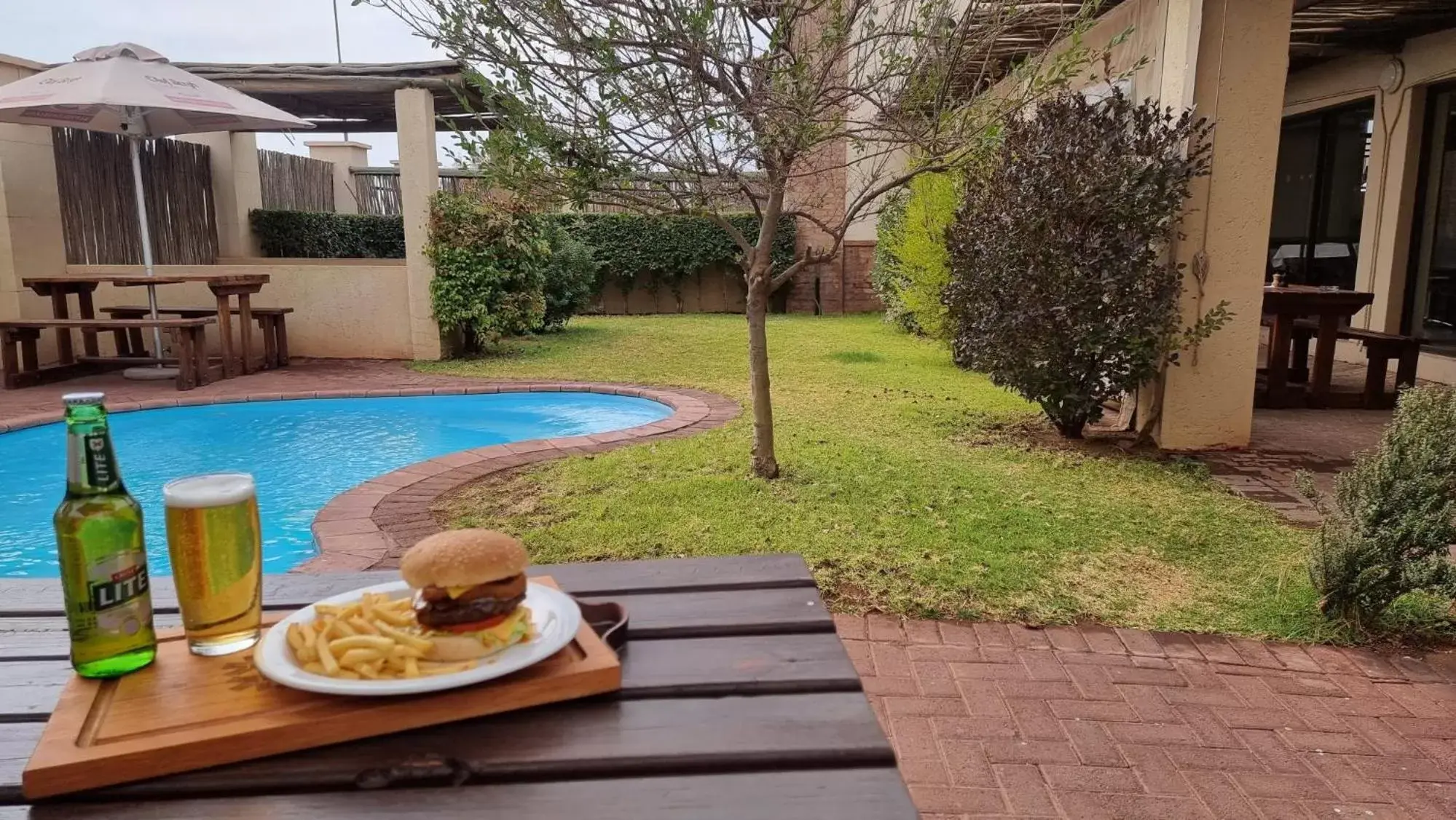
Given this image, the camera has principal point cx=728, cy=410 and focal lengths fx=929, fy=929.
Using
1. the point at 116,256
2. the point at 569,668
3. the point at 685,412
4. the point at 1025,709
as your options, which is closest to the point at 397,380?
the point at 685,412

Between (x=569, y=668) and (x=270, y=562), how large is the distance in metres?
3.83

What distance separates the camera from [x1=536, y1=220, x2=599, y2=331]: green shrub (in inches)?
430

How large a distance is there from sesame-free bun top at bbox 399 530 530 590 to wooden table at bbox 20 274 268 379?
798 centimetres

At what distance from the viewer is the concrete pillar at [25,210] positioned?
844cm

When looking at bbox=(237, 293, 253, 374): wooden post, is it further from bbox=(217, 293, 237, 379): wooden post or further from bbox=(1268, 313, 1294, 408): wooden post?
bbox=(1268, 313, 1294, 408): wooden post

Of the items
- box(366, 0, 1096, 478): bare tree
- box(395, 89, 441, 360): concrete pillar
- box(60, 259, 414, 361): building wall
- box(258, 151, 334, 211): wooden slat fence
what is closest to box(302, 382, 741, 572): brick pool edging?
box(366, 0, 1096, 478): bare tree

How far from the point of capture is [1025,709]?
8.44 feet

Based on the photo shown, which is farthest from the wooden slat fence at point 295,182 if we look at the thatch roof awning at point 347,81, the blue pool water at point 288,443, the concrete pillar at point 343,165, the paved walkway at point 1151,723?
the paved walkway at point 1151,723

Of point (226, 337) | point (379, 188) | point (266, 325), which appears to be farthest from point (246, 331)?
point (379, 188)

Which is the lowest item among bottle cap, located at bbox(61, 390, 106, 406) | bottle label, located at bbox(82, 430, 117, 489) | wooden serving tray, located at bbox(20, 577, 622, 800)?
wooden serving tray, located at bbox(20, 577, 622, 800)

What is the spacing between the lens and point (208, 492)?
1123 mm

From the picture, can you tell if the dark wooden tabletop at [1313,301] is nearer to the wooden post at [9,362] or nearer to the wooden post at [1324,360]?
the wooden post at [1324,360]

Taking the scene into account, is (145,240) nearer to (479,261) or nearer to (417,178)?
(417,178)

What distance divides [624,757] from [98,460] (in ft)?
2.31
